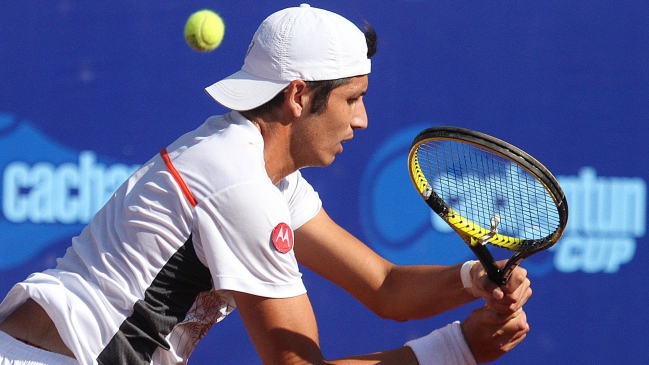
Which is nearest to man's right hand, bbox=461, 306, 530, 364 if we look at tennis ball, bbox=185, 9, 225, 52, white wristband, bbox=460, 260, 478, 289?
white wristband, bbox=460, 260, 478, 289

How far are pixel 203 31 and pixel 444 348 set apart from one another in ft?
4.73

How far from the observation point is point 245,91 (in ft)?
6.13

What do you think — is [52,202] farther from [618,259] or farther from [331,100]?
[618,259]

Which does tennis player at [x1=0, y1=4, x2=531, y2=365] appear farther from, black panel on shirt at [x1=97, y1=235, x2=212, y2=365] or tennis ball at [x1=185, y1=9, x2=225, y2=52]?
tennis ball at [x1=185, y1=9, x2=225, y2=52]

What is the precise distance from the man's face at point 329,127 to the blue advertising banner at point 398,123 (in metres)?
1.13

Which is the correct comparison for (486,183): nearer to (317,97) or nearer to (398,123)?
(398,123)

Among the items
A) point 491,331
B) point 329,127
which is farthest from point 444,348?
point 329,127

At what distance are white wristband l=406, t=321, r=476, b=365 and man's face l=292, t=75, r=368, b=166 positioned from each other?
0.44 m

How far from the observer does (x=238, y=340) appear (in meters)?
3.05

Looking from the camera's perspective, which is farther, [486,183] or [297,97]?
[486,183]

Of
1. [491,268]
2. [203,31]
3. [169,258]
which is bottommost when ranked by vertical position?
[491,268]

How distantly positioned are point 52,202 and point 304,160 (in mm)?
1283

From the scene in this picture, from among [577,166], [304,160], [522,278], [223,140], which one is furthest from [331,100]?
[577,166]

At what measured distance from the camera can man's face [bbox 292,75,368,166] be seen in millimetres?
1898
